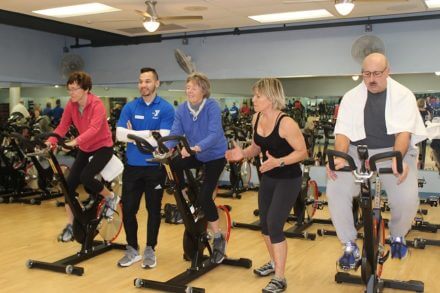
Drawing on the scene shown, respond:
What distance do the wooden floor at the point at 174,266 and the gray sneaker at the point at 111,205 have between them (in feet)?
1.36

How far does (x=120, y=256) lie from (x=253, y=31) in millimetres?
5299

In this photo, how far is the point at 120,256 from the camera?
16.1 feet

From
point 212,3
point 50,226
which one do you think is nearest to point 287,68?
point 212,3

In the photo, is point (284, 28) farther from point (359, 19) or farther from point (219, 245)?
point (219, 245)

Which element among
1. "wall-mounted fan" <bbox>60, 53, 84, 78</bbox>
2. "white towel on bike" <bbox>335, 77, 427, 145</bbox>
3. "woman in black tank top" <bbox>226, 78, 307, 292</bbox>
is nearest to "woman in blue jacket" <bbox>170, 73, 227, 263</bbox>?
"woman in black tank top" <bbox>226, 78, 307, 292</bbox>

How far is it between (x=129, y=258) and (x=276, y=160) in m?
1.84

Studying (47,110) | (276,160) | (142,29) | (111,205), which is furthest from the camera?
(47,110)

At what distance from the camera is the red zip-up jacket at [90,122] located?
4438 mm

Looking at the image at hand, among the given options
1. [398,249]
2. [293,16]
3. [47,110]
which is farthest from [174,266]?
[47,110]

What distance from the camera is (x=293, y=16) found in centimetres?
779

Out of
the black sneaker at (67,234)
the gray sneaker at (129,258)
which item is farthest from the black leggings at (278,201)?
the black sneaker at (67,234)

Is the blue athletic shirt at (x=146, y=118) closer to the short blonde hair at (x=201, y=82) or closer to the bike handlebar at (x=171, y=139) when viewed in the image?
the short blonde hair at (x=201, y=82)

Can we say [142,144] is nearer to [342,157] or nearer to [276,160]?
[276,160]

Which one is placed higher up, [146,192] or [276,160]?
[276,160]
